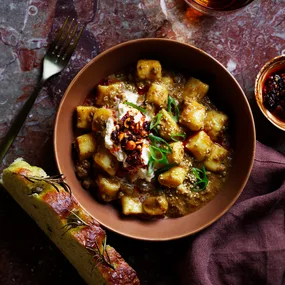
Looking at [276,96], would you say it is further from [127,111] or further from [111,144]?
[111,144]

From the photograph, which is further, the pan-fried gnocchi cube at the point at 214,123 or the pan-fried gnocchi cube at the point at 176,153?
the pan-fried gnocchi cube at the point at 214,123

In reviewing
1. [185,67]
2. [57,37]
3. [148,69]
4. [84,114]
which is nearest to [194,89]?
[185,67]

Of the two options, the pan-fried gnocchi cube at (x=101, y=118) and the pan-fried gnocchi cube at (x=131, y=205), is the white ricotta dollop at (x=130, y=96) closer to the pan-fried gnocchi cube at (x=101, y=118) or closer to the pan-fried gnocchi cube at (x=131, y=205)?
the pan-fried gnocchi cube at (x=101, y=118)

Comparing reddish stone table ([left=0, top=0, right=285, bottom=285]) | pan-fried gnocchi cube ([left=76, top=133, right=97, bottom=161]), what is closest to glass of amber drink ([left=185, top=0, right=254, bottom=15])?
reddish stone table ([left=0, top=0, right=285, bottom=285])

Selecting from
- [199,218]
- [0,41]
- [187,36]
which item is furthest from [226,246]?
[0,41]

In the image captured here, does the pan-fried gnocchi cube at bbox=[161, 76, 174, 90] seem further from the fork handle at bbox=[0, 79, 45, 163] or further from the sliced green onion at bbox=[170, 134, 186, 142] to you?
the fork handle at bbox=[0, 79, 45, 163]

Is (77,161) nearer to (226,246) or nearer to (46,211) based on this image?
(46,211)

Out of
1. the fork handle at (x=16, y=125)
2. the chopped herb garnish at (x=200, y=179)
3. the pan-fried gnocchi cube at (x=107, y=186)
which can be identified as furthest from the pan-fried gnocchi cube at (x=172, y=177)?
the fork handle at (x=16, y=125)

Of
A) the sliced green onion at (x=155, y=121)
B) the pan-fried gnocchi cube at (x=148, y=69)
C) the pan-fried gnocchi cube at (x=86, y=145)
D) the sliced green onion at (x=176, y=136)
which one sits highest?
the pan-fried gnocchi cube at (x=148, y=69)
